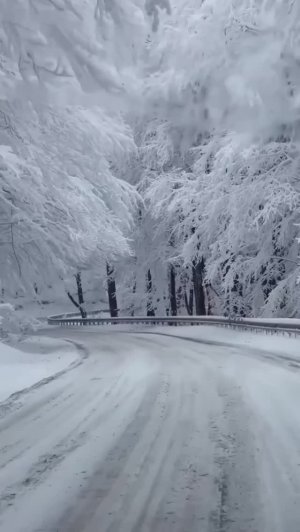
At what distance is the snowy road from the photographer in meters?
4.04

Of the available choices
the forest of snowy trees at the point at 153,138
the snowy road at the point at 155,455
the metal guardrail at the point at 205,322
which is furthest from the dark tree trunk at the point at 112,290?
the snowy road at the point at 155,455

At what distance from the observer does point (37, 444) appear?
6.22 m

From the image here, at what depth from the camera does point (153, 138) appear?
10.6 metres

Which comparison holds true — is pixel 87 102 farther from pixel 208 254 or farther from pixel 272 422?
pixel 208 254

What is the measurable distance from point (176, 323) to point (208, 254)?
713 cm

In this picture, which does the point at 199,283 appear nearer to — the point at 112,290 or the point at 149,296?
the point at 149,296

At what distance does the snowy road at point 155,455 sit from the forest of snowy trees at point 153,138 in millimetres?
3060

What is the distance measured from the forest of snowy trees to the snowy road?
10.0 ft

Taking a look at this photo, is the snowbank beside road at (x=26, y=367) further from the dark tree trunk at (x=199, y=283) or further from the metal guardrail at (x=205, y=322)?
the dark tree trunk at (x=199, y=283)

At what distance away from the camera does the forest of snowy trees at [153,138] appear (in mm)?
5227

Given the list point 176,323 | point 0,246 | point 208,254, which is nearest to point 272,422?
point 0,246

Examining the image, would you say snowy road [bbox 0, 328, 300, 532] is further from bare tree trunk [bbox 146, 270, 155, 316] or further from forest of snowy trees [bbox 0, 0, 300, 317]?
bare tree trunk [bbox 146, 270, 155, 316]

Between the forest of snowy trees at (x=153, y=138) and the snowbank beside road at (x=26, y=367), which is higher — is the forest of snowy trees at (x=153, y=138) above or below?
above

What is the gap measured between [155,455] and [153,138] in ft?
21.3
